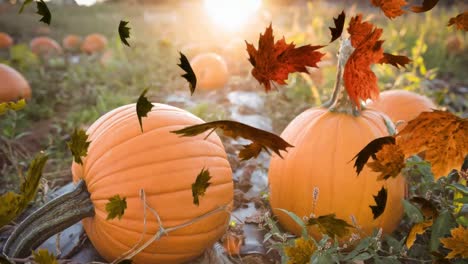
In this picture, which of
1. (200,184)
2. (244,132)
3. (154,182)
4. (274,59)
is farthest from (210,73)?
(244,132)

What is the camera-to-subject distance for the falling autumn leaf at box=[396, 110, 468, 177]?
83cm

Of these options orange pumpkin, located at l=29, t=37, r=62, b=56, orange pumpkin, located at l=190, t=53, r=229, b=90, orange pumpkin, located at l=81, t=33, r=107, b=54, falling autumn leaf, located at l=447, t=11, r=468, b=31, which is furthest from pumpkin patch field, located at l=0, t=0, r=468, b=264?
orange pumpkin, located at l=81, t=33, r=107, b=54

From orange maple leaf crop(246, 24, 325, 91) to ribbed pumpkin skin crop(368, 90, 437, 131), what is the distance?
2.00 meters

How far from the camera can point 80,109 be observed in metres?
4.10

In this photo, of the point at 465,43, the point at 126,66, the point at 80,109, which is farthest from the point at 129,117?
the point at 465,43

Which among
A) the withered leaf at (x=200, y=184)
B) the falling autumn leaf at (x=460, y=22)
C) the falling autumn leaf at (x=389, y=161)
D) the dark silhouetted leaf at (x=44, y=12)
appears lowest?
the withered leaf at (x=200, y=184)

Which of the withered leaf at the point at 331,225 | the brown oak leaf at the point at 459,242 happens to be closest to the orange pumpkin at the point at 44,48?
the withered leaf at the point at 331,225

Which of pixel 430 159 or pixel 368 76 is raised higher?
pixel 368 76

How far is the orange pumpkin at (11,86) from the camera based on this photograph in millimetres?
3879

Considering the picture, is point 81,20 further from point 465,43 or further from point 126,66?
point 465,43

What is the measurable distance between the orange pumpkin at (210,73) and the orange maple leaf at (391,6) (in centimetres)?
392

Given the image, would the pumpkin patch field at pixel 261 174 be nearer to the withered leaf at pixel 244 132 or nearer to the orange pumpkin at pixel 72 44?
the withered leaf at pixel 244 132

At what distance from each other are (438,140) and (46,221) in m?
1.42

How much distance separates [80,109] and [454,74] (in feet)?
15.8
